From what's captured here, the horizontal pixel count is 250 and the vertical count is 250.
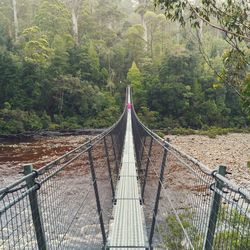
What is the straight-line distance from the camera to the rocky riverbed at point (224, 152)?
10102 millimetres

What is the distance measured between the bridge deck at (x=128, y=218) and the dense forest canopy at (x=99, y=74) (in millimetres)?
13470

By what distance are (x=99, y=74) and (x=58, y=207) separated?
919 inches

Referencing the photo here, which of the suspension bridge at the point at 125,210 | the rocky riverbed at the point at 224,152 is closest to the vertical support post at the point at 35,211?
the suspension bridge at the point at 125,210

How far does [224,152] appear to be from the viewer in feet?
46.6

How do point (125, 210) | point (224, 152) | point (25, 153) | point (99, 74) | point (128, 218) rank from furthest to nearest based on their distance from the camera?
point (99, 74) → point (224, 152) → point (25, 153) → point (125, 210) → point (128, 218)

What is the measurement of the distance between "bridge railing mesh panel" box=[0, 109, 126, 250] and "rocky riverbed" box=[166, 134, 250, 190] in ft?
16.9

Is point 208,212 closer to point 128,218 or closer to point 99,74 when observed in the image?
point 128,218

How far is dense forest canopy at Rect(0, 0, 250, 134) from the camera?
2066 cm

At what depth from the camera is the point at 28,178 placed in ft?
3.85

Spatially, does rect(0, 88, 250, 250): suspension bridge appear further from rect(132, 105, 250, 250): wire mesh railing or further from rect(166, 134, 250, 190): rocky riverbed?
rect(166, 134, 250, 190): rocky riverbed

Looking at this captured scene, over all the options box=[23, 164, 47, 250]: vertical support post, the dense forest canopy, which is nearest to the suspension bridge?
box=[23, 164, 47, 250]: vertical support post

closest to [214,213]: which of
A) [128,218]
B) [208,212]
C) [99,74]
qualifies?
[208,212]

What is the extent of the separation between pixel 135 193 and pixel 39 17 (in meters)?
26.4

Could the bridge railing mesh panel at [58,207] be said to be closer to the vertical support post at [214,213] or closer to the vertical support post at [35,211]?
the vertical support post at [35,211]
